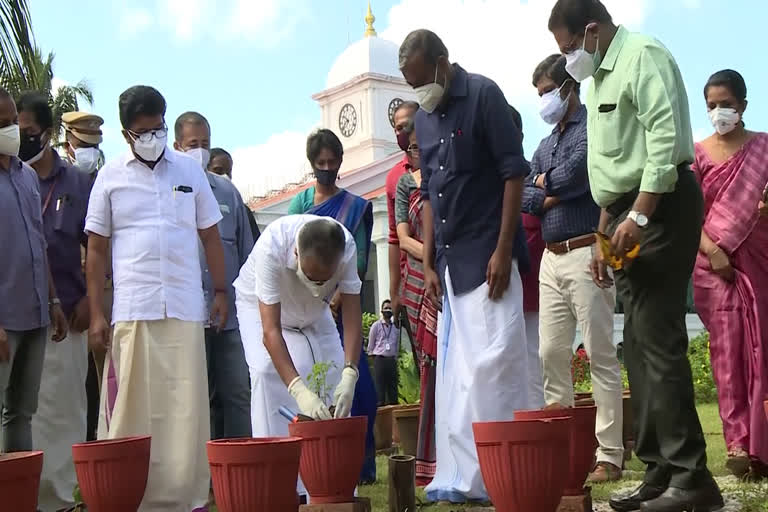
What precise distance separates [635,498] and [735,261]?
181cm

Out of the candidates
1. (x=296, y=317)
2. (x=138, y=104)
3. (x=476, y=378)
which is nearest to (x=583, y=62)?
(x=476, y=378)

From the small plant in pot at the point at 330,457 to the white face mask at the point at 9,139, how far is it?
1699 mm

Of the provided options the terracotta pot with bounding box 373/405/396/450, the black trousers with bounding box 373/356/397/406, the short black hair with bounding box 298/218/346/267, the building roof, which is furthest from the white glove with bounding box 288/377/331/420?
the building roof

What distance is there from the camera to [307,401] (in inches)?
166

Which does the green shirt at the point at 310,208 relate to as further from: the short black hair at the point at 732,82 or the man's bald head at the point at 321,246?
the short black hair at the point at 732,82

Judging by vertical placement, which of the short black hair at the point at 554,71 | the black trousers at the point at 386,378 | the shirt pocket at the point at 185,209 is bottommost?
the black trousers at the point at 386,378

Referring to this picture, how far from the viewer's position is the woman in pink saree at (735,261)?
516cm

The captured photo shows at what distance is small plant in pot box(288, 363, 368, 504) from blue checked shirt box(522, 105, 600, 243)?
1.85 metres

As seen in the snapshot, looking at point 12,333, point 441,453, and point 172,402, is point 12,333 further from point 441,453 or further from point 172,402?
point 441,453

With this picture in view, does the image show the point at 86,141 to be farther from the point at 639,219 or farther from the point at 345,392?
the point at 639,219

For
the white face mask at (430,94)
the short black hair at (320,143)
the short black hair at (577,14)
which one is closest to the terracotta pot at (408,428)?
the short black hair at (320,143)

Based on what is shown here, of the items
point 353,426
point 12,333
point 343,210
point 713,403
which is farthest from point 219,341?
point 713,403

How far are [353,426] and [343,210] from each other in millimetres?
2215

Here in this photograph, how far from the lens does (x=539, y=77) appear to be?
5.45m
